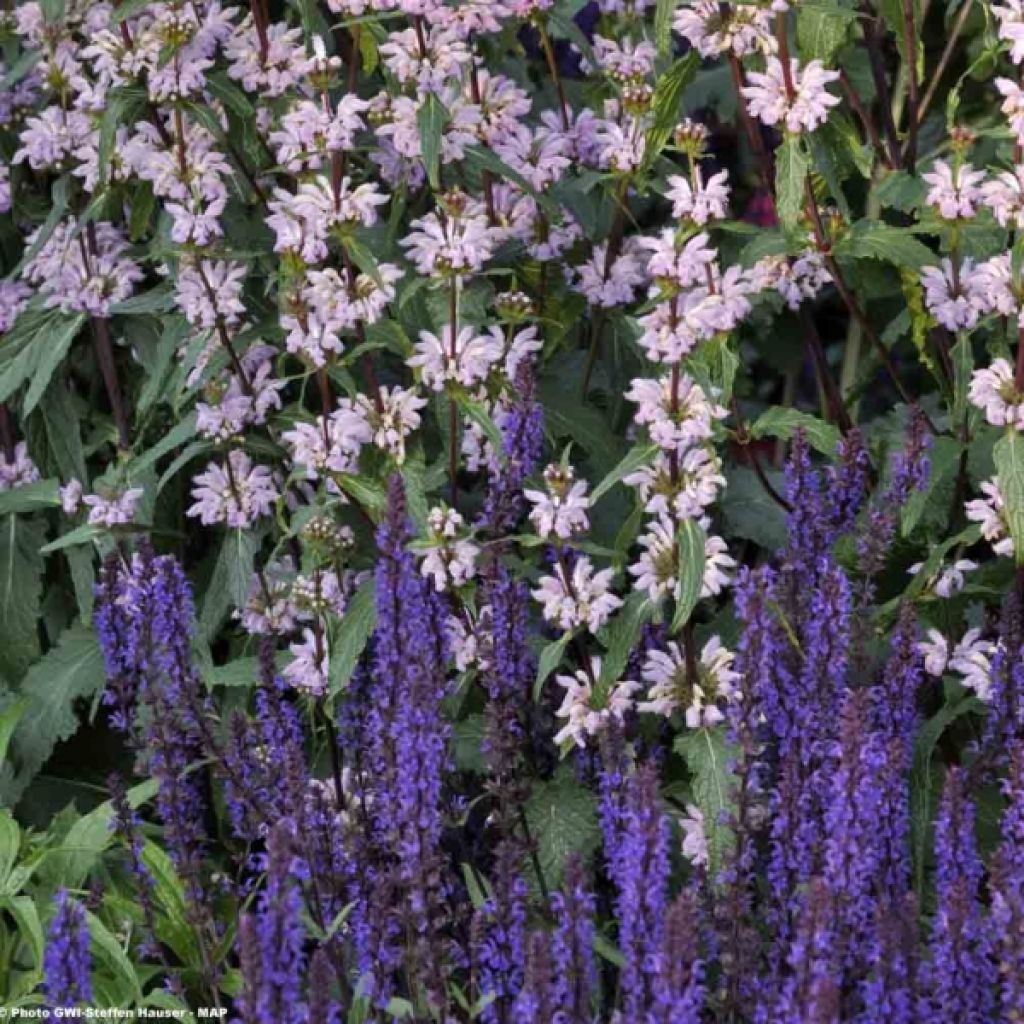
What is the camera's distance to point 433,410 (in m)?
4.70

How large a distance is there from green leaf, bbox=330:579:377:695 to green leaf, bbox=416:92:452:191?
0.85m

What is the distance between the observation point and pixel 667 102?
173 inches

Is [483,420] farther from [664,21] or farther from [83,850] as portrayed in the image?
[83,850]

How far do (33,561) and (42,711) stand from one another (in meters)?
0.41

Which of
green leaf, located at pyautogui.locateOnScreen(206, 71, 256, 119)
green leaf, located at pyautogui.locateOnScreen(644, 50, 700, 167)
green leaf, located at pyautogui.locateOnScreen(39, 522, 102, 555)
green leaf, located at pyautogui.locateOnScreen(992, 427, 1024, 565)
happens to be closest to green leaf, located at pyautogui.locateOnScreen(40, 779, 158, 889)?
green leaf, located at pyautogui.locateOnScreen(39, 522, 102, 555)

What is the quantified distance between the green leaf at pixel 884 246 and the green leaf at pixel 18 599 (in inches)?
83.3

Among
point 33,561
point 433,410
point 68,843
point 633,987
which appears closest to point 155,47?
point 433,410

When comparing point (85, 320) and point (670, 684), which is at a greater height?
point (85, 320)

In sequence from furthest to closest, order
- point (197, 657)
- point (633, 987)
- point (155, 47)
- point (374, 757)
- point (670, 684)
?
point (197, 657) < point (155, 47) < point (670, 684) < point (374, 757) < point (633, 987)

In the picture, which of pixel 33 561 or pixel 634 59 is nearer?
pixel 634 59

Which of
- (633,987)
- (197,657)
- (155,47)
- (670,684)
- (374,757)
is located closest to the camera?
(633,987)

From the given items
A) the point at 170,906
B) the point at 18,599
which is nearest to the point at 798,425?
the point at 170,906

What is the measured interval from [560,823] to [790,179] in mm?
1374

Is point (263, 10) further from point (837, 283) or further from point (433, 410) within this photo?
point (837, 283)
